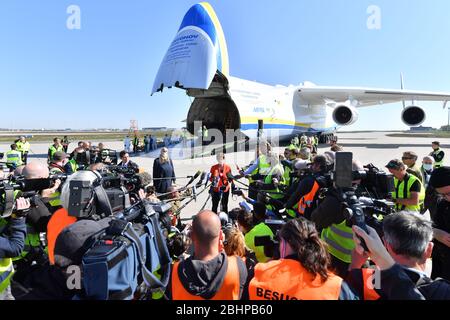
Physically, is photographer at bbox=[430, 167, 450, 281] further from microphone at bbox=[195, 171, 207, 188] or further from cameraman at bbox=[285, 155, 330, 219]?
microphone at bbox=[195, 171, 207, 188]

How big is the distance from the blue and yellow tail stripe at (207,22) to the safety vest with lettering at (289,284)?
11.7 meters

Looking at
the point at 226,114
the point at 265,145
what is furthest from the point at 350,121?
the point at 265,145

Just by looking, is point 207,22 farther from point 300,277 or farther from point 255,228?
point 300,277

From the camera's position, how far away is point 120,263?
5.35 ft

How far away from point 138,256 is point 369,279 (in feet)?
4.35

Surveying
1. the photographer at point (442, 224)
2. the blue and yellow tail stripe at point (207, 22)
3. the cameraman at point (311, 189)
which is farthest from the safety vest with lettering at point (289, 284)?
the blue and yellow tail stripe at point (207, 22)

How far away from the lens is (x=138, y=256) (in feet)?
5.96

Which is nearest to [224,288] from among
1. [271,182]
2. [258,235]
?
[258,235]

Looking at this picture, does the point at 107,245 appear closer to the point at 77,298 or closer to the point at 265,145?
the point at 77,298

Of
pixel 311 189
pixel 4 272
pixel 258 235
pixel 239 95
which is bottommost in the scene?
pixel 4 272

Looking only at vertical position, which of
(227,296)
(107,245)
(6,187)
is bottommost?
(227,296)

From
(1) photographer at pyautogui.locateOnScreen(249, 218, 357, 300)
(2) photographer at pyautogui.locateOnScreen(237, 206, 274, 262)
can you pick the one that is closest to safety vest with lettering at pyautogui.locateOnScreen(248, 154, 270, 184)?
(2) photographer at pyautogui.locateOnScreen(237, 206, 274, 262)

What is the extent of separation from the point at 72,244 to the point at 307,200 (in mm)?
2551

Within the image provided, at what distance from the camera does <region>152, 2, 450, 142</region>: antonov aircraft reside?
11945 millimetres
